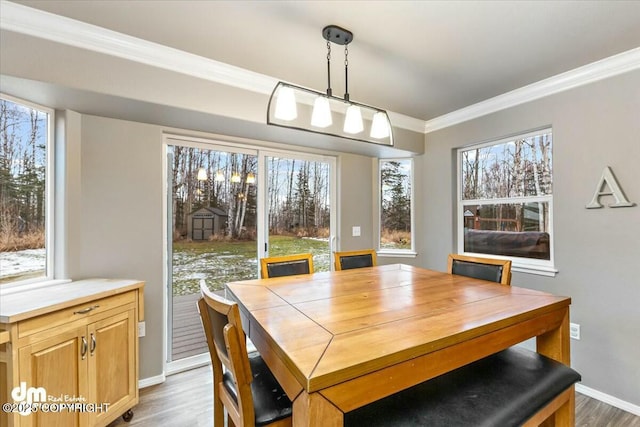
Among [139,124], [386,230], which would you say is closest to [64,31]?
[139,124]

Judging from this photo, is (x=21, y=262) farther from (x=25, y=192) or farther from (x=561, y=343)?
(x=561, y=343)

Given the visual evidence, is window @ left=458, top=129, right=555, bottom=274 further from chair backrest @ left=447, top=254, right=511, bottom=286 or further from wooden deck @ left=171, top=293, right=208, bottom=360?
wooden deck @ left=171, top=293, right=208, bottom=360

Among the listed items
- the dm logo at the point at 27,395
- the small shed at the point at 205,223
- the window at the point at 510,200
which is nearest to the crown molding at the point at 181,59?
the window at the point at 510,200

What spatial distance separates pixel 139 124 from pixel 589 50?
11.2ft

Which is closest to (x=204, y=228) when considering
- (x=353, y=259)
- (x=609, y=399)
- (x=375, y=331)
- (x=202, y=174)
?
(x=202, y=174)

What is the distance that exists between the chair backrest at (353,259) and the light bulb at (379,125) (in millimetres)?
1110

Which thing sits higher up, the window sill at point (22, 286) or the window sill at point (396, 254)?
the window sill at point (22, 286)

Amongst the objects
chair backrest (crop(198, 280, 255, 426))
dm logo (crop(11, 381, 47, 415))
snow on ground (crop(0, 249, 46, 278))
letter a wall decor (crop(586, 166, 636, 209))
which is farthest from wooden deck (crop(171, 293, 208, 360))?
letter a wall decor (crop(586, 166, 636, 209))

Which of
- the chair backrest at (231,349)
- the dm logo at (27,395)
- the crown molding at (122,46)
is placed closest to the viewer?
the chair backrest at (231,349)

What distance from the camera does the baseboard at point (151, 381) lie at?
236 cm

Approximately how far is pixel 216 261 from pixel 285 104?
1.85m

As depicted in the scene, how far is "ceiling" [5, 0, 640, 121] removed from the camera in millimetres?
1592

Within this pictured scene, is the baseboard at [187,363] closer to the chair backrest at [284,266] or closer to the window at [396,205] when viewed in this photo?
the chair backrest at [284,266]

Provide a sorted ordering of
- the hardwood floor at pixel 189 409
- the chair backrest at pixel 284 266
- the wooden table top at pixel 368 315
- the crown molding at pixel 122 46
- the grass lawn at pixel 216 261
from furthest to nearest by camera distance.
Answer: the grass lawn at pixel 216 261, the chair backrest at pixel 284 266, the hardwood floor at pixel 189 409, the crown molding at pixel 122 46, the wooden table top at pixel 368 315
